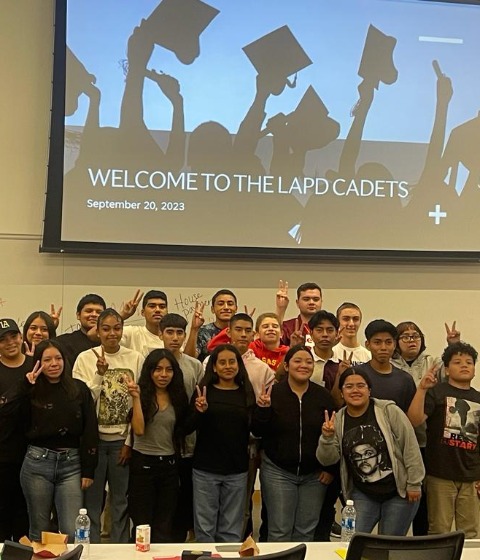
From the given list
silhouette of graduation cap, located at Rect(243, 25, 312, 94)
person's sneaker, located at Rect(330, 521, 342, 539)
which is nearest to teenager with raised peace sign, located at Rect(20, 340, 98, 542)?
person's sneaker, located at Rect(330, 521, 342, 539)

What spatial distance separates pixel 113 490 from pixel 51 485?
46 cm

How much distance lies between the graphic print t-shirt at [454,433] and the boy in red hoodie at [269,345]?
0.94 m

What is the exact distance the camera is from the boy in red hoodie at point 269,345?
445 cm

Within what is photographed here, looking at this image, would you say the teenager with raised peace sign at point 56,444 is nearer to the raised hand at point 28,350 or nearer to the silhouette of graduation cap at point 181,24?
the raised hand at point 28,350

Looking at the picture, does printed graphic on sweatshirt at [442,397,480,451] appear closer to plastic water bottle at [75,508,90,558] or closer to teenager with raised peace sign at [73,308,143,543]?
A: teenager with raised peace sign at [73,308,143,543]

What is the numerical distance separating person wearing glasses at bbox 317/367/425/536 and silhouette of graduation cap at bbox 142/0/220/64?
3319 mm

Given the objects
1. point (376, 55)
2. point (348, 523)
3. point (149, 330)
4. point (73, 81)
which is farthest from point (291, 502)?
point (376, 55)

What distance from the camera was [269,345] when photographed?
14.7ft

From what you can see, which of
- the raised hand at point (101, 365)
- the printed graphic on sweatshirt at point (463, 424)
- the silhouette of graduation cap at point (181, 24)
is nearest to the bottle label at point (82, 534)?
the raised hand at point (101, 365)

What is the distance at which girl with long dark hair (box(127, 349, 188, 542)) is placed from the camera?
3.90 m

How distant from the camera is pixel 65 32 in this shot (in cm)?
569

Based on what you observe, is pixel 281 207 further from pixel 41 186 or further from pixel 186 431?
pixel 186 431

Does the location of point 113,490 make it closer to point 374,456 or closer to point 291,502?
point 291,502

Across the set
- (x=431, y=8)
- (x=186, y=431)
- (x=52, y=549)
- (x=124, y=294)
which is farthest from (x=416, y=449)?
(x=431, y=8)
